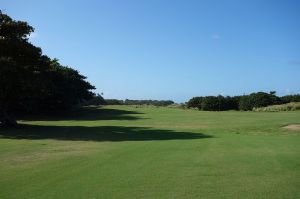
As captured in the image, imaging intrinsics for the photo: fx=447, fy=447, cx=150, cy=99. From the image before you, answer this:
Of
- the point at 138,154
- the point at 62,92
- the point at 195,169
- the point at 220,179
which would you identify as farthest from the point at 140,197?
the point at 62,92

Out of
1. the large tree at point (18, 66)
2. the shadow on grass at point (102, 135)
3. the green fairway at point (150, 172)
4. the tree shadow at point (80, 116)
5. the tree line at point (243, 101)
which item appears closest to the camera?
the green fairway at point (150, 172)

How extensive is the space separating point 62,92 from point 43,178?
4722 centimetres

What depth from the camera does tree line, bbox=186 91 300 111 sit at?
223ft

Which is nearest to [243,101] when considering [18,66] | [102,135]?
[18,66]

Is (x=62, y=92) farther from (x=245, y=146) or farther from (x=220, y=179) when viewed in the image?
(x=220, y=179)

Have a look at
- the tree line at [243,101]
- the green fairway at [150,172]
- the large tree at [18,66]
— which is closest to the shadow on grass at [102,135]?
the large tree at [18,66]

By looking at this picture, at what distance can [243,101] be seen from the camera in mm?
69188

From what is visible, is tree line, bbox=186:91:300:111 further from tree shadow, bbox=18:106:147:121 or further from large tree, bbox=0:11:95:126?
large tree, bbox=0:11:95:126

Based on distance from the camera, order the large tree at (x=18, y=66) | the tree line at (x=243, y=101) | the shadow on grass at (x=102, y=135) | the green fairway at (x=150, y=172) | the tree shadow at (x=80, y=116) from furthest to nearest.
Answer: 1. the tree line at (x=243, y=101)
2. the tree shadow at (x=80, y=116)
3. the large tree at (x=18, y=66)
4. the shadow on grass at (x=102, y=135)
5. the green fairway at (x=150, y=172)

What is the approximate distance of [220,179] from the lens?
11.3 meters

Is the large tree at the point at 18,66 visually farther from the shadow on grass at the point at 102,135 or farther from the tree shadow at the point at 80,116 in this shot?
the tree shadow at the point at 80,116

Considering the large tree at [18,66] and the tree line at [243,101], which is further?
the tree line at [243,101]

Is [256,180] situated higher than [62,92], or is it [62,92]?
[62,92]

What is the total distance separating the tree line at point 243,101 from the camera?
2675 inches
